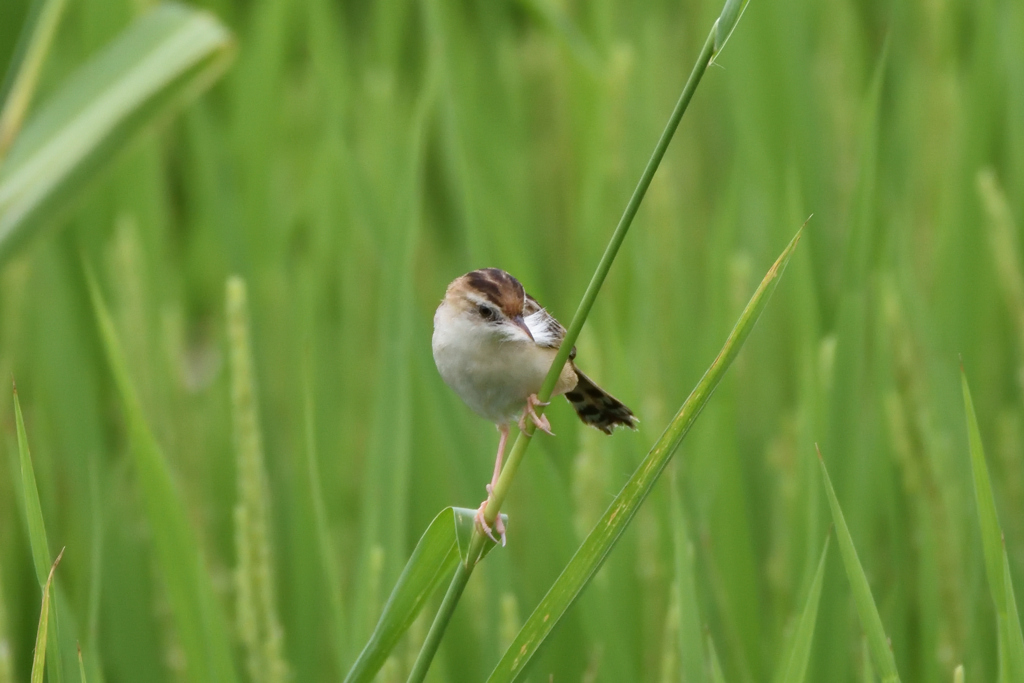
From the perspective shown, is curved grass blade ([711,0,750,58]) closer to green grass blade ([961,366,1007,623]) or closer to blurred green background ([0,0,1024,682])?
green grass blade ([961,366,1007,623])

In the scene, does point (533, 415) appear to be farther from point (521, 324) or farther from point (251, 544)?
point (251, 544)

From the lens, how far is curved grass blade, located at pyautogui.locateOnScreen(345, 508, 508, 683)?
3.84 ft

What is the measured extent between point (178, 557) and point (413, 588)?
1.66 ft

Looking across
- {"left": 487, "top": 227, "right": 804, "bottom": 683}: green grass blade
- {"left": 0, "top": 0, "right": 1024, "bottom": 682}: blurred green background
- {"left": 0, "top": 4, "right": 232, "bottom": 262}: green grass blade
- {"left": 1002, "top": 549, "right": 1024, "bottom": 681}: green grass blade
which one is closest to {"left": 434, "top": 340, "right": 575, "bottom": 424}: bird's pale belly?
{"left": 0, "top": 0, "right": 1024, "bottom": 682}: blurred green background

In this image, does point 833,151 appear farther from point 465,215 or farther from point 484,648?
point 484,648

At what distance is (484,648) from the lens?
187cm

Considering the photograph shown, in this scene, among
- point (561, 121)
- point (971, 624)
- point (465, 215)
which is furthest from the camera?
point (561, 121)

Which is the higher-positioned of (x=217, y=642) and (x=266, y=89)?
(x=266, y=89)

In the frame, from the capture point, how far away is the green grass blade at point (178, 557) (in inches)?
59.6

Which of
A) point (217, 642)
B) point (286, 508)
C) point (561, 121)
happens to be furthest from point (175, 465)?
point (561, 121)

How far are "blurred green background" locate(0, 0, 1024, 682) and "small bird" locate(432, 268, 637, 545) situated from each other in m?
0.22

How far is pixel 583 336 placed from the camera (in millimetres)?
2000

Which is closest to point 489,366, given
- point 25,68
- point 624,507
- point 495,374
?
point 495,374

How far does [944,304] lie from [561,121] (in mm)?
1281
